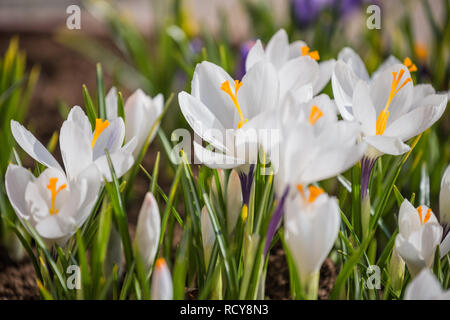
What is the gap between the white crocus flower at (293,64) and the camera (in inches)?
29.2

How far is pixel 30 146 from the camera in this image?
673 mm

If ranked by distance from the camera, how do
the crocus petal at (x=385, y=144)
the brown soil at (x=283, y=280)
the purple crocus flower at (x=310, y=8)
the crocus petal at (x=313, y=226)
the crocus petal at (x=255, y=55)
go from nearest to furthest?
1. the crocus petal at (x=313, y=226)
2. the crocus petal at (x=385, y=144)
3. the crocus petal at (x=255, y=55)
4. the brown soil at (x=283, y=280)
5. the purple crocus flower at (x=310, y=8)

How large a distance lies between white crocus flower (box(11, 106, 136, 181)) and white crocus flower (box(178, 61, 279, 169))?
0.29 ft

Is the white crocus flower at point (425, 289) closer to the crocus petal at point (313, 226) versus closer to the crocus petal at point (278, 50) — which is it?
the crocus petal at point (313, 226)

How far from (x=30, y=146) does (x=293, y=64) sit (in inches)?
13.7

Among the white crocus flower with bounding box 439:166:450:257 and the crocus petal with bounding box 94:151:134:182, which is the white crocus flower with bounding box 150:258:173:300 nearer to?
the crocus petal with bounding box 94:151:134:182

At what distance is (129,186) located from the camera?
87 cm

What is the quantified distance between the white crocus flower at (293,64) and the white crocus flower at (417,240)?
0.65ft

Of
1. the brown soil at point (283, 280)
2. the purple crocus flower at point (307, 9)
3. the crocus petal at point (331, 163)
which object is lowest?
the brown soil at point (283, 280)

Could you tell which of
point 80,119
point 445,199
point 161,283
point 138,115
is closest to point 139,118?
point 138,115

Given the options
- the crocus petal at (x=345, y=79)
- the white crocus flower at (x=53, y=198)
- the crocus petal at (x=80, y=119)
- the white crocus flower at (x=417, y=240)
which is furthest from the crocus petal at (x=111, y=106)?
the white crocus flower at (x=417, y=240)
